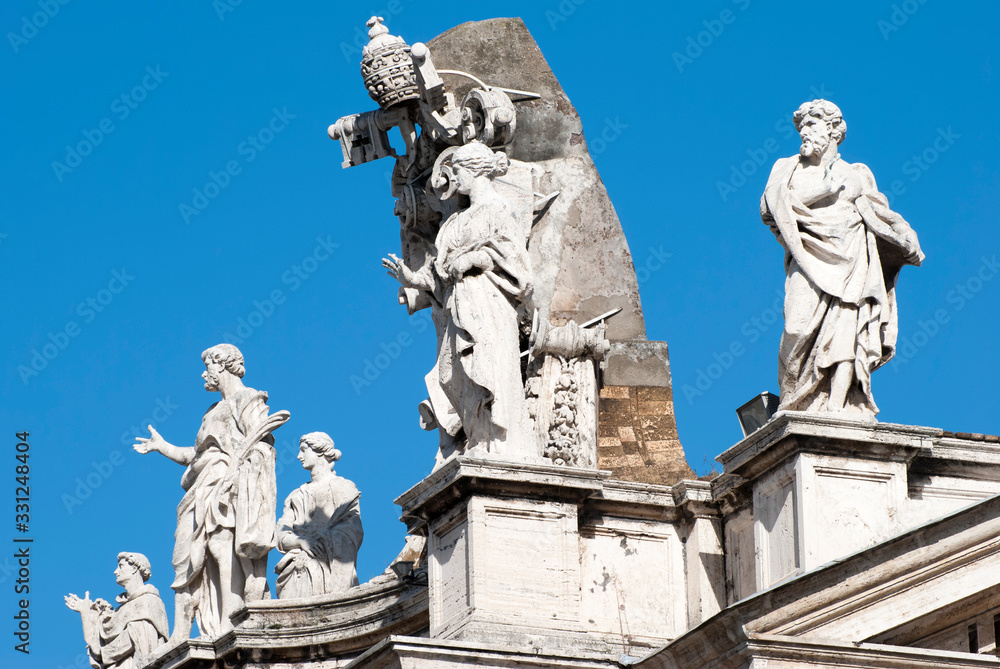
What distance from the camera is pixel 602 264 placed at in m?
20.4

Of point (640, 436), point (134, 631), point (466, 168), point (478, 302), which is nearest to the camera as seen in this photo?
point (478, 302)

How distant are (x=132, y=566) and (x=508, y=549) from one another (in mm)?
8954

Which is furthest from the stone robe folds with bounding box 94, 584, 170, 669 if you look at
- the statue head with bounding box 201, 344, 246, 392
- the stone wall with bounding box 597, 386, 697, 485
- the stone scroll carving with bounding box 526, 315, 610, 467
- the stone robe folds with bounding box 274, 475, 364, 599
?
the stone scroll carving with bounding box 526, 315, 610, 467

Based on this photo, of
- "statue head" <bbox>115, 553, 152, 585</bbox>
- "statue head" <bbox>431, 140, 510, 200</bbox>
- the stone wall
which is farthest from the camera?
"statue head" <bbox>115, 553, 152, 585</bbox>

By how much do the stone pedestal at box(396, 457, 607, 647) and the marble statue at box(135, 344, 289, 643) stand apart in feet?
18.3

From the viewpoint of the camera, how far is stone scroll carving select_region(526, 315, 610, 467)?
18.7 m

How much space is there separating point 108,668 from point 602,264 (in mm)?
7812

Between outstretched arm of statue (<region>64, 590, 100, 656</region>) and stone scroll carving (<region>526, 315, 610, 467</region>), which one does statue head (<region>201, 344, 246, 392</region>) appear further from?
stone scroll carving (<region>526, 315, 610, 467</region>)

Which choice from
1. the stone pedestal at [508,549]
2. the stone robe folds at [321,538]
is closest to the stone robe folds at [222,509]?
the stone robe folds at [321,538]

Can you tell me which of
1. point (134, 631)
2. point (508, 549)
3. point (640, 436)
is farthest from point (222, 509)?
point (508, 549)

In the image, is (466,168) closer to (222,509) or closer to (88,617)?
(222,509)

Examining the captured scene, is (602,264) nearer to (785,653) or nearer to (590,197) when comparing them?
(590,197)

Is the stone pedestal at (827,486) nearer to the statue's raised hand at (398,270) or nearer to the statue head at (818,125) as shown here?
the statue head at (818,125)

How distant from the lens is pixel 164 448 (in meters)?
24.6
